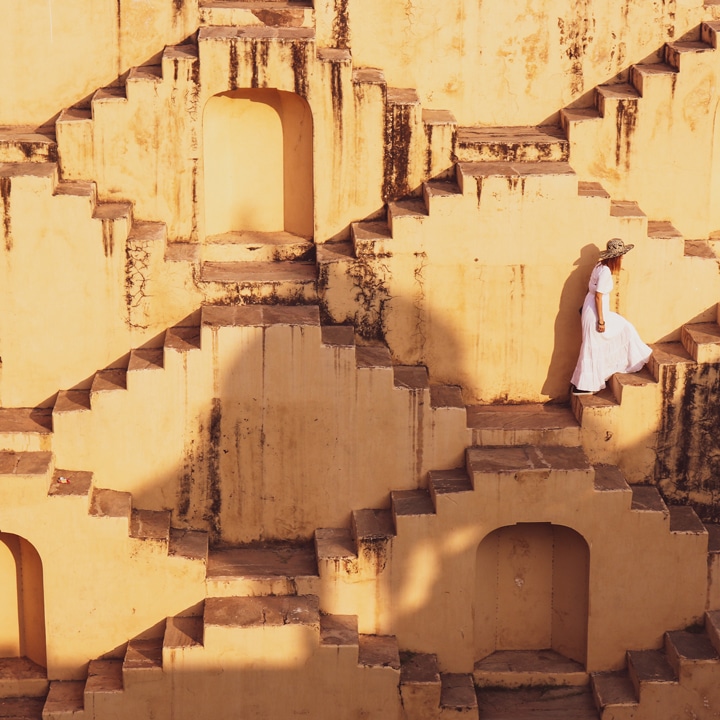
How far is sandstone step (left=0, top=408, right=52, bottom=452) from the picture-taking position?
2161cm

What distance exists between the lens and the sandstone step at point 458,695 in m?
21.9

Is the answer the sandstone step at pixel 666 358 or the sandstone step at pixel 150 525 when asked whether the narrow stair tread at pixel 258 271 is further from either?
the sandstone step at pixel 666 358

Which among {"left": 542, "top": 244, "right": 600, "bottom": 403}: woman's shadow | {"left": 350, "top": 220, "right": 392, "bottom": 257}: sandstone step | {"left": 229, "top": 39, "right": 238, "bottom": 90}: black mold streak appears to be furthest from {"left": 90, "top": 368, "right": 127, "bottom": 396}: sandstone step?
{"left": 542, "top": 244, "right": 600, "bottom": 403}: woman's shadow

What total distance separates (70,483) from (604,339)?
6215 millimetres

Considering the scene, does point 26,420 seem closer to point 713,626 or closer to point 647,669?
point 647,669

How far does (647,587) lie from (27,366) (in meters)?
7.48

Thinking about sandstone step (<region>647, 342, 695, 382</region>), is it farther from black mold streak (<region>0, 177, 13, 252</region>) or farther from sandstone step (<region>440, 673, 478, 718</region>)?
black mold streak (<region>0, 177, 13, 252</region>)

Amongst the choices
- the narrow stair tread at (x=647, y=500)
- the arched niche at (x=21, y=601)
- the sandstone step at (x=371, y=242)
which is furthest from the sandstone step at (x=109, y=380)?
the narrow stair tread at (x=647, y=500)

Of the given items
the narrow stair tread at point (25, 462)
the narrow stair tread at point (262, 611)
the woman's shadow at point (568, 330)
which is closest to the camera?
the narrow stair tread at point (25, 462)

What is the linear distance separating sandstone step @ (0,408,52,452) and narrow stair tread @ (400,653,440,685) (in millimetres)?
4731

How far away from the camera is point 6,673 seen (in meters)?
22.2

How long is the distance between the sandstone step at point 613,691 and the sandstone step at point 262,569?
11.6ft

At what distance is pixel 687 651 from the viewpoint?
2216 centimetres

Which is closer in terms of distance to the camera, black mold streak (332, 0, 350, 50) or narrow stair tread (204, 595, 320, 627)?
narrow stair tread (204, 595, 320, 627)
